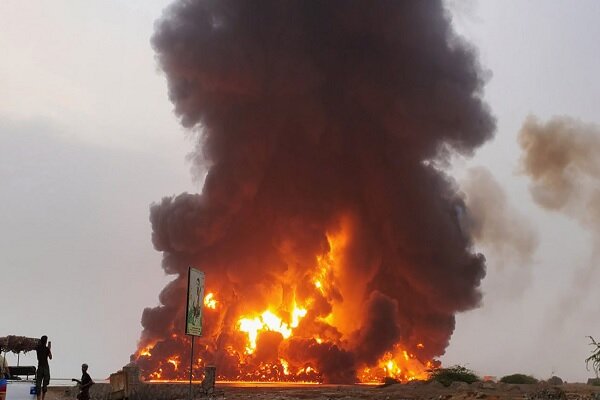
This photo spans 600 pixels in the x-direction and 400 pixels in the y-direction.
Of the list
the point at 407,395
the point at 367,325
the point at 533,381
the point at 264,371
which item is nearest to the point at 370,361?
the point at 367,325

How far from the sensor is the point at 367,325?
7950 centimetres

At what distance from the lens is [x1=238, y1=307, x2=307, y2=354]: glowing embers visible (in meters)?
83.7

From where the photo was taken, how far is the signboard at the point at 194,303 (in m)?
28.1

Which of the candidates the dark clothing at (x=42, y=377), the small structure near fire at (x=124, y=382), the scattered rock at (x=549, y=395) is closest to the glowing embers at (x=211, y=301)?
the small structure near fire at (x=124, y=382)

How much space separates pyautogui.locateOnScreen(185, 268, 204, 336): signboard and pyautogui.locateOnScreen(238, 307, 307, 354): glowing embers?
54.5 m

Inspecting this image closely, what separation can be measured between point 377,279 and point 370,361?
12424 millimetres

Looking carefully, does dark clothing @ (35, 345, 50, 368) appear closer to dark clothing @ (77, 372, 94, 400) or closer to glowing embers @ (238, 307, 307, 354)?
dark clothing @ (77, 372, 94, 400)

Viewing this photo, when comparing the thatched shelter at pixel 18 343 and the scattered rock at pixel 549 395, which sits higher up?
the thatched shelter at pixel 18 343

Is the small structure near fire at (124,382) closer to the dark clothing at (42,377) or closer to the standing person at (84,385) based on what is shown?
the dark clothing at (42,377)

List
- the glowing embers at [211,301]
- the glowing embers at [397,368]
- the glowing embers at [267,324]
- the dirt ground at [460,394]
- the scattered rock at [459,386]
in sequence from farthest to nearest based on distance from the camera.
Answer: the glowing embers at [211,301]
the glowing embers at [267,324]
the glowing embers at [397,368]
the scattered rock at [459,386]
the dirt ground at [460,394]

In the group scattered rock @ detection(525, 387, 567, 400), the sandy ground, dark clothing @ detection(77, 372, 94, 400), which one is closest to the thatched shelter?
the sandy ground

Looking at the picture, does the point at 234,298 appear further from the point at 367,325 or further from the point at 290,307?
the point at 367,325

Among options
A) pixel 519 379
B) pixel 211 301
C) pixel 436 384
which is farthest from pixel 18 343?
pixel 211 301

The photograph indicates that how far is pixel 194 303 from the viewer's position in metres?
28.7
